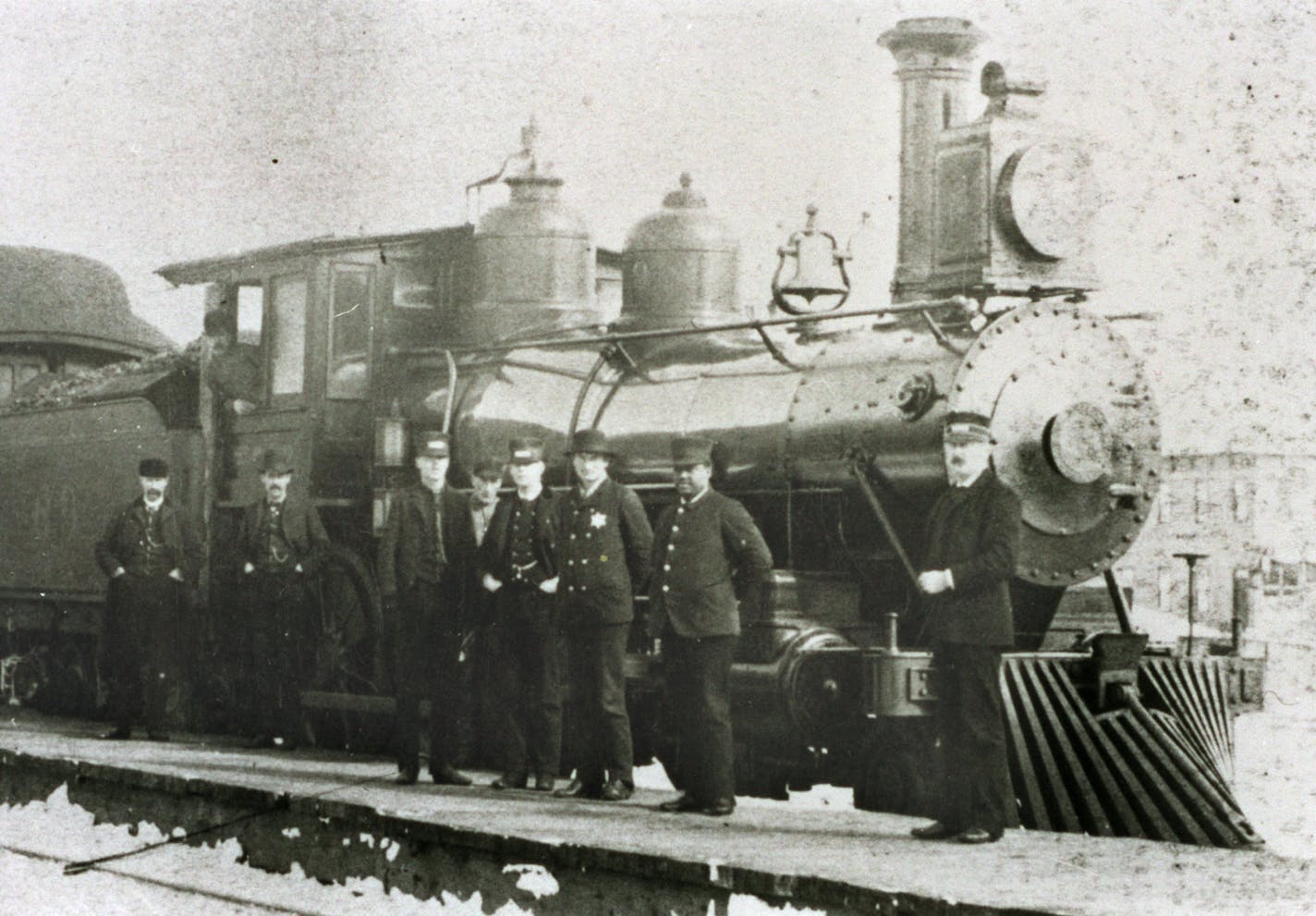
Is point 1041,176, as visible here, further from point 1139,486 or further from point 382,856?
point 382,856

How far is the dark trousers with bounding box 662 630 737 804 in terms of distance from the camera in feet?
21.2

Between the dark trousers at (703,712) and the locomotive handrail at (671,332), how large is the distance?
154cm

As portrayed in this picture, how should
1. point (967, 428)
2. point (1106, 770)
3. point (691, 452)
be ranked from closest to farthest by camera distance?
point (967, 428), point (1106, 770), point (691, 452)

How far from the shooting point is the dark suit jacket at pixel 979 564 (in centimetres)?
581

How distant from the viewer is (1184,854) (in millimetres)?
5355

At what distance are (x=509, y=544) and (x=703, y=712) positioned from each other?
4.83ft

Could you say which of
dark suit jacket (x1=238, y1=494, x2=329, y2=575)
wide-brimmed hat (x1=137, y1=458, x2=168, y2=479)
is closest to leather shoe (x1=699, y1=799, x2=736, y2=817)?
dark suit jacket (x1=238, y1=494, x2=329, y2=575)

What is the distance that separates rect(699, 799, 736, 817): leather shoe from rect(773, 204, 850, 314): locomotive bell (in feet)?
7.83

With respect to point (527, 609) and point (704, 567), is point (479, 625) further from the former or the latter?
point (704, 567)

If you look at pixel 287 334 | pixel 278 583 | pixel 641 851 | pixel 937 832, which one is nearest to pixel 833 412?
pixel 937 832

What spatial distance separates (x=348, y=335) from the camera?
952 centimetres

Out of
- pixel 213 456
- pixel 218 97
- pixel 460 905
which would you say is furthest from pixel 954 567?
pixel 218 97

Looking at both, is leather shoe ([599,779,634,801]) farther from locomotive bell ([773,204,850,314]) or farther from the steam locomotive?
locomotive bell ([773,204,850,314])

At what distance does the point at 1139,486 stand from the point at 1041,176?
4.46 feet
